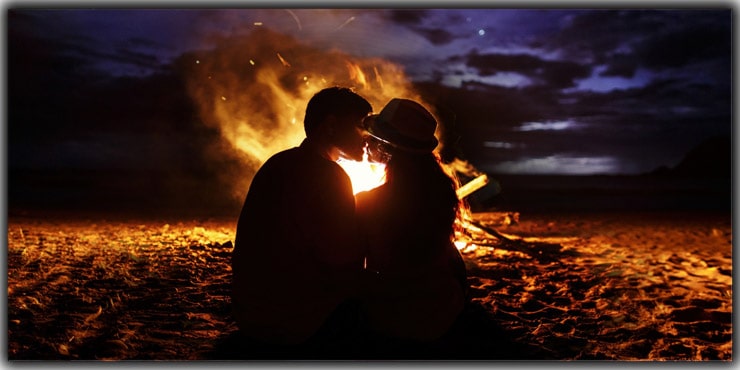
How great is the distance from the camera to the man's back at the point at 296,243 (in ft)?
9.20

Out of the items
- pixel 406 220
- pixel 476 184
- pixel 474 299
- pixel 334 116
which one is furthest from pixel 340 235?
pixel 476 184

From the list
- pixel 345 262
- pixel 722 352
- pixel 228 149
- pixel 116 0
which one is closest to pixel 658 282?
pixel 722 352

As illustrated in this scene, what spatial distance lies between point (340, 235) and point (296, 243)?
245 millimetres

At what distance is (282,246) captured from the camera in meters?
2.85

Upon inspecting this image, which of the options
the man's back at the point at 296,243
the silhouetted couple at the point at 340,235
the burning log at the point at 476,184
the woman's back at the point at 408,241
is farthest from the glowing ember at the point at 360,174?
the man's back at the point at 296,243

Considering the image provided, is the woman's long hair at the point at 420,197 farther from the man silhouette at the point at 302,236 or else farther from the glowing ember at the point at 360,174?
the glowing ember at the point at 360,174

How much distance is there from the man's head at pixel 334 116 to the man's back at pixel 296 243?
0.53 ft

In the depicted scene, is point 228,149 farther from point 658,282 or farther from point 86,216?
point 658,282

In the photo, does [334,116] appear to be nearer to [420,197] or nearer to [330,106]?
[330,106]

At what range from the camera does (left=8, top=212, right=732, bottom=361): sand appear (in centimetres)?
393

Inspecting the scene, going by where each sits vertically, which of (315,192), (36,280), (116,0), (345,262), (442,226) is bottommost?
(36,280)

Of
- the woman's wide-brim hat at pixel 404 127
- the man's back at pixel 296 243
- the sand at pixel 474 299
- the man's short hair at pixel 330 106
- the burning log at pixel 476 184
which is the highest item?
the man's short hair at pixel 330 106

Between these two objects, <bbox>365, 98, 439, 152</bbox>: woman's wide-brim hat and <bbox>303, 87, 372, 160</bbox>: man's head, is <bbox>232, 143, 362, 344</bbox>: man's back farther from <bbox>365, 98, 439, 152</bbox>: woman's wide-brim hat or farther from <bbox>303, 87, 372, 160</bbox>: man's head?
<bbox>365, 98, 439, 152</bbox>: woman's wide-brim hat

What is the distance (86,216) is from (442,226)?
1042cm
